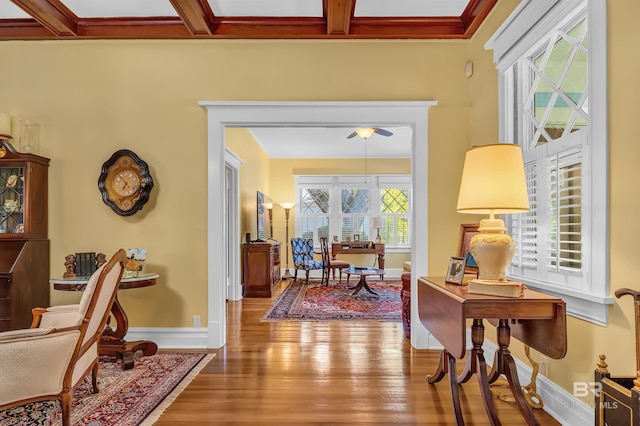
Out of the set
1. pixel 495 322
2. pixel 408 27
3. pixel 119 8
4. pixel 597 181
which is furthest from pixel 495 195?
pixel 119 8

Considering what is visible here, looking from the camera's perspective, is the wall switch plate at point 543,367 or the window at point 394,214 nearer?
the wall switch plate at point 543,367

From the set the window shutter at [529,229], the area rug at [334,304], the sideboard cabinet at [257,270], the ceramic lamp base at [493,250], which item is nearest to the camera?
the ceramic lamp base at [493,250]

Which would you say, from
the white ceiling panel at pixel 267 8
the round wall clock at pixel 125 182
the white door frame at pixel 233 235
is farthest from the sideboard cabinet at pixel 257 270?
the white ceiling panel at pixel 267 8

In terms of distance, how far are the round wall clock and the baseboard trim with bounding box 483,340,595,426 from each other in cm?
327

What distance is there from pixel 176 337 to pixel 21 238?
1.49m

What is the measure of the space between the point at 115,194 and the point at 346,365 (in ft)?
8.04

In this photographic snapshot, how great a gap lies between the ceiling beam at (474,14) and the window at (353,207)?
4.90m

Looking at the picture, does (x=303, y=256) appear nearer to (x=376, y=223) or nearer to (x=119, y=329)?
(x=376, y=223)

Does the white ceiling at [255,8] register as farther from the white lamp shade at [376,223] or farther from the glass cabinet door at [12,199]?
the white lamp shade at [376,223]

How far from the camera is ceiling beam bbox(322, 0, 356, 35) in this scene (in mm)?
2781

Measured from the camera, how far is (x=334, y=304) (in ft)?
16.7

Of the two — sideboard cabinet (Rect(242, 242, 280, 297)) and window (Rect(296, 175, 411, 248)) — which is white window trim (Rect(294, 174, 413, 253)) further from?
sideboard cabinet (Rect(242, 242, 280, 297))

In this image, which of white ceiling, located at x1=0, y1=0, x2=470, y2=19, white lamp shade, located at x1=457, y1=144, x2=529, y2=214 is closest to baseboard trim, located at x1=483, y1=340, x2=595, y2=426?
white lamp shade, located at x1=457, y1=144, x2=529, y2=214

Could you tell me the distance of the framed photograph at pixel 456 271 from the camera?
214cm
